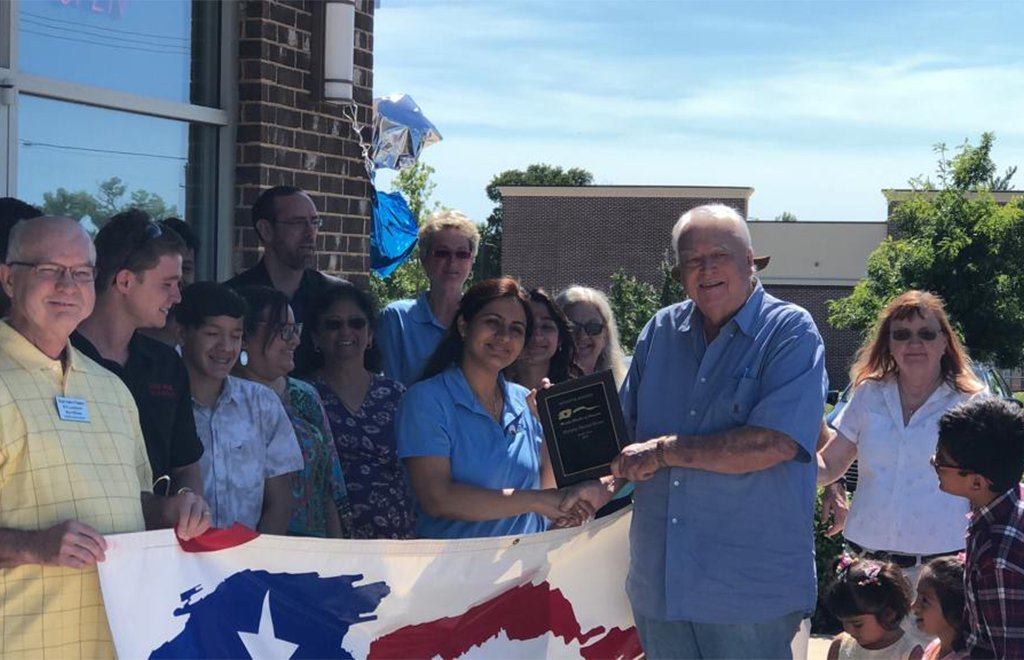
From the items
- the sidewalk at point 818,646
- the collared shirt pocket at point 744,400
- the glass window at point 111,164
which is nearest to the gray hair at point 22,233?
the collared shirt pocket at point 744,400

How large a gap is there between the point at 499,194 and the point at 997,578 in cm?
6615

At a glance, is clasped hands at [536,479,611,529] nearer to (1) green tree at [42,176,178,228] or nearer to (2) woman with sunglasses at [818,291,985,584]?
(2) woman with sunglasses at [818,291,985,584]

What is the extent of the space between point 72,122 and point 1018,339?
26.7 m

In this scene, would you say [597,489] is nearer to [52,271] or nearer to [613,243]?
[52,271]

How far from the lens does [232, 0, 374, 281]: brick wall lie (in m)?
7.36

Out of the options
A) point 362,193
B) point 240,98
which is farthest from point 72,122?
point 362,193

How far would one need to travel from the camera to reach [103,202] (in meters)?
6.70

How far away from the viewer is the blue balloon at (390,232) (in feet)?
29.4

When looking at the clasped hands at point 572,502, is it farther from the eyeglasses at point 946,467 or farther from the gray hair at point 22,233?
the gray hair at point 22,233

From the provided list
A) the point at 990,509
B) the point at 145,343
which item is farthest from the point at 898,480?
the point at 145,343

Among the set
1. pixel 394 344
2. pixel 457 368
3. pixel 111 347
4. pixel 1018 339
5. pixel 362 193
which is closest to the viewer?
pixel 111 347

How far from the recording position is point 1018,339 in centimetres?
2948

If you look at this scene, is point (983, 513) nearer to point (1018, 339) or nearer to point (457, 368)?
point (457, 368)

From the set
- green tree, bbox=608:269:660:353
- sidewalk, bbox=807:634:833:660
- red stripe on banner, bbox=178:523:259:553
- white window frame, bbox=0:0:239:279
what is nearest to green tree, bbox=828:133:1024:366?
green tree, bbox=608:269:660:353
